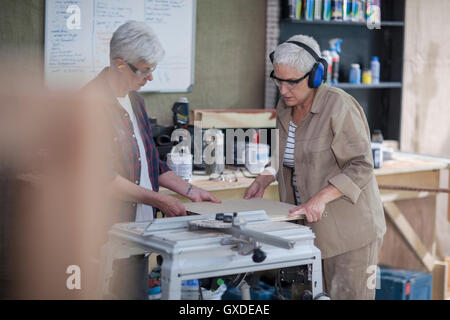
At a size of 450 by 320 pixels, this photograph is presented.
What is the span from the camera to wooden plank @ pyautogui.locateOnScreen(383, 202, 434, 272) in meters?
4.39

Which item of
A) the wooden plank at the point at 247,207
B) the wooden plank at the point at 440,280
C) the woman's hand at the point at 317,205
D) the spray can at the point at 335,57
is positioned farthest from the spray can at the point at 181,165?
the wooden plank at the point at 440,280

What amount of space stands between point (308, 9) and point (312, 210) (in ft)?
7.25

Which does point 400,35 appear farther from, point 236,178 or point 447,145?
point 236,178

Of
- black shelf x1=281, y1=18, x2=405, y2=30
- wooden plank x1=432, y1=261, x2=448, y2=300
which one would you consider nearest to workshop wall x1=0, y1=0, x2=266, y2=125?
black shelf x1=281, y1=18, x2=405, y2=30

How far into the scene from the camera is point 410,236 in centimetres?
445

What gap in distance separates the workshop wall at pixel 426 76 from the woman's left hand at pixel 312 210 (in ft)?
8.81

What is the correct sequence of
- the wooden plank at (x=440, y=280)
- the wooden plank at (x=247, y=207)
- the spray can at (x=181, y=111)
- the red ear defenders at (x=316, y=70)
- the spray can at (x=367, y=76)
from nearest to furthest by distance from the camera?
1. the wooden plank at (x=247, y=207)
2. the red ear defenders at (x=316, y=70)
3. the spray can at (x=181, y=111)
4. the wooden plank at (x=440, y=280)
5. the spray can at (x=367, y=76)

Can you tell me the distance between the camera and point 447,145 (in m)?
5.18

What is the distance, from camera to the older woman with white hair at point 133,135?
2.45 meters

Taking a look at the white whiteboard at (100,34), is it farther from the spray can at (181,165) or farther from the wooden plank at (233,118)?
the spray can at (181,165)

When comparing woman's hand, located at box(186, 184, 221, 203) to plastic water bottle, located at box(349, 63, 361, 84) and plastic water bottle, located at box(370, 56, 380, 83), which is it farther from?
plastic water bottle, located at box(370, 56, 380, 83)

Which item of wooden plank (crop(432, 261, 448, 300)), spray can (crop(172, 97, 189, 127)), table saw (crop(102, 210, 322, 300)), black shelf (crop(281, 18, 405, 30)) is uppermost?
black shelf (crop(281, 18, 405, 30))

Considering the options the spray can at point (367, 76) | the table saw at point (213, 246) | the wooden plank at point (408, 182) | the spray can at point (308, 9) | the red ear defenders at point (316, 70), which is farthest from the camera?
the spray can at point (367, 76)

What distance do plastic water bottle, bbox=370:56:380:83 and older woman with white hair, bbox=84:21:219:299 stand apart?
2.38 m
